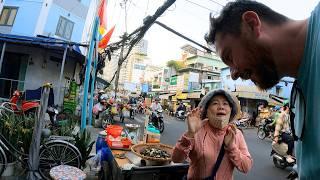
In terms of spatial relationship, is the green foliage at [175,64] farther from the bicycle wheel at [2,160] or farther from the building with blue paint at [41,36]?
the bicycle wheel at [2,160]

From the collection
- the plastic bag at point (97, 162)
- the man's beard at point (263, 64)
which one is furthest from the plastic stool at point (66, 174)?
the man's beard at point (263, 64)

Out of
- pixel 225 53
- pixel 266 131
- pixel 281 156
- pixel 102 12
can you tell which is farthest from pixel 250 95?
pixel 225 53

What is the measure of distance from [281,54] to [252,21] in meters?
0.17

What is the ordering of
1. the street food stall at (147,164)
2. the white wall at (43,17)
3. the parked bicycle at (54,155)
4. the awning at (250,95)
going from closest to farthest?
1. the street food stall at (147,164)
2. the parked bicycle at (54,155)
3. the white wall at (43,17)
4. the awning at (250,95)

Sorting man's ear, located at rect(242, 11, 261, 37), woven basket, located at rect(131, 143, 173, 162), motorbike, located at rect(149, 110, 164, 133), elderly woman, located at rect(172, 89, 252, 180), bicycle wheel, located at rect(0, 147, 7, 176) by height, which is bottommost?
bicycle wheel, located at rect(0, 147, 7, 176)

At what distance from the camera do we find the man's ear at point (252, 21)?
1.01 metres

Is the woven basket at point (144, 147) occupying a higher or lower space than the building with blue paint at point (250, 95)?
lower

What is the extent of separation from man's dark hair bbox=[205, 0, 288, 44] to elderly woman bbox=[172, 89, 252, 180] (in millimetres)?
1515

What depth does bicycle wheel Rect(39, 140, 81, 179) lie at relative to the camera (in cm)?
508

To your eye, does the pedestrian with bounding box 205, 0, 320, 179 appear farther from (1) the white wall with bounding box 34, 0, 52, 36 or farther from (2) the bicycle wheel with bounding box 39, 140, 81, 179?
(1) the white wall with bounding box 34, 0, 52, 36

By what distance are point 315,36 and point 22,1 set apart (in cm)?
1833

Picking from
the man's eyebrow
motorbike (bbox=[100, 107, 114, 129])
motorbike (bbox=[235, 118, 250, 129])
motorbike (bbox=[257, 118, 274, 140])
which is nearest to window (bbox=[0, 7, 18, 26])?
motorbike (bbox=[100, 107, 114, 129])

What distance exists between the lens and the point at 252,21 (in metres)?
1.03

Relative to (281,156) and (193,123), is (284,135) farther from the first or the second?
(193,123)
